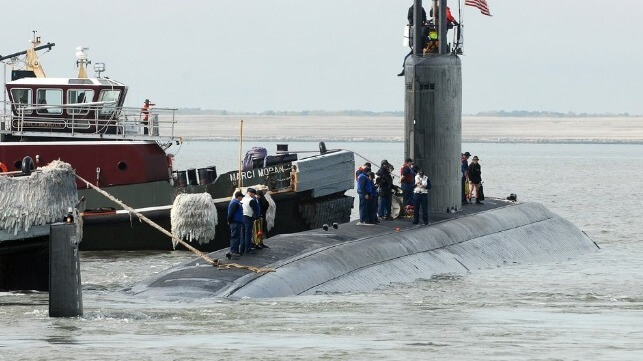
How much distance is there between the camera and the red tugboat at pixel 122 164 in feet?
114

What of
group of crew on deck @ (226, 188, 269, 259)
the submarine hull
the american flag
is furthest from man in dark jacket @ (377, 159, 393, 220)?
group of crew on deck @ (226, 188, 269, 259)

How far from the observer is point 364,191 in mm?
27656

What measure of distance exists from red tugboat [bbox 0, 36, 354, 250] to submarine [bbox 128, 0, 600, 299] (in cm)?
531

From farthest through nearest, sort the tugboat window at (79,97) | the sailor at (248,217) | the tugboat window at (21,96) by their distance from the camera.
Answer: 1. the tugboat window at (21,96)
2. the tugboat window at (79,97)
3. the sailor at (248,217)

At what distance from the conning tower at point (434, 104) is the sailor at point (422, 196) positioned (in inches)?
30.2

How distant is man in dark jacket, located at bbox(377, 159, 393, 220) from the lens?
28.6 meters

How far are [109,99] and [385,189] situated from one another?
1144 cm

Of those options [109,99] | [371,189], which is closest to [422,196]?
[371,189]

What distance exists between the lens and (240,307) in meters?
19.2

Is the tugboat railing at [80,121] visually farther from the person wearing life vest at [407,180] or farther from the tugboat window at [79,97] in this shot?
the person wearing life vest at [407,180]

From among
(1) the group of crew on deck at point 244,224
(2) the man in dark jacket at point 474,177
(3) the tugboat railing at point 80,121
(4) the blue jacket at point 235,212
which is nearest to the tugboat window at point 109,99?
(3) the tugboat railing at point 80,121

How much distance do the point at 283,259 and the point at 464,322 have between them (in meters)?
4.21

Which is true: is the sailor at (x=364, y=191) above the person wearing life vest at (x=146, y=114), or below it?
below

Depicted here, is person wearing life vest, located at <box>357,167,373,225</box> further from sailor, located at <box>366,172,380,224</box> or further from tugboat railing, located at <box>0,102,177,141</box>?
tugboat railing, located at <box>0,102,177,141</box>
